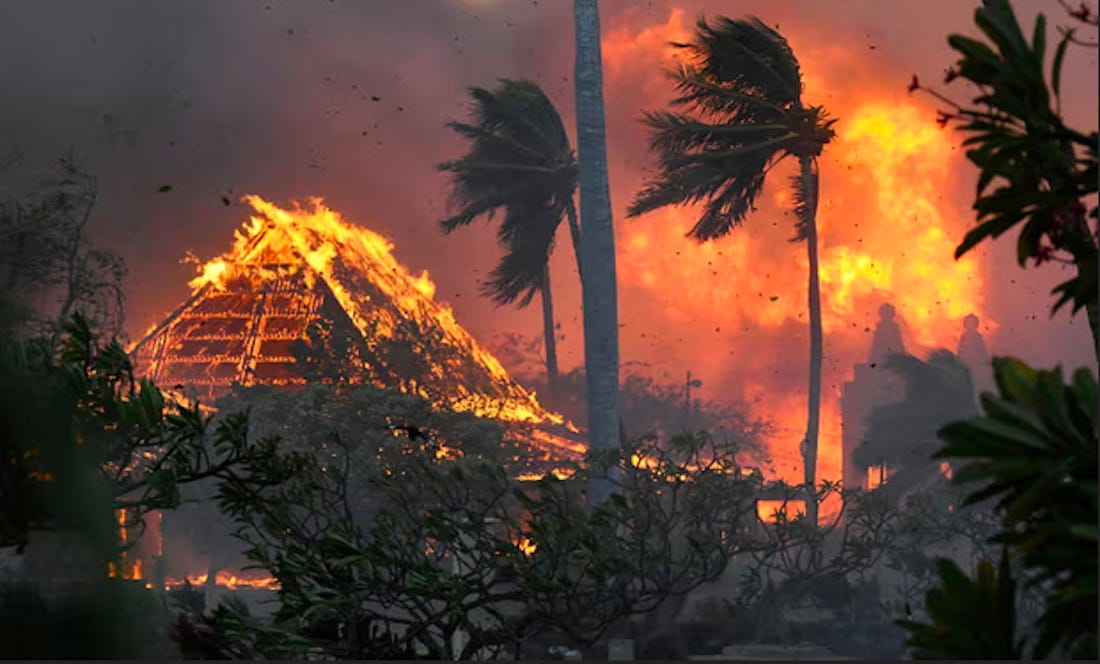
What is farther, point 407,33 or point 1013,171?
point 407,33

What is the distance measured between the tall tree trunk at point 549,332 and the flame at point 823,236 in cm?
176

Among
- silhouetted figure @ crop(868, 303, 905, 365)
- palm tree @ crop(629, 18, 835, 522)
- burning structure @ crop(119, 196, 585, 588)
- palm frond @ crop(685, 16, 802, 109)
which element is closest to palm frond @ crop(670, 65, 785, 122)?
palm tree @ crop(629, 18, 835, 522)

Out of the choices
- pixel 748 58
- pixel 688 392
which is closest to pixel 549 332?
pixel 688 392

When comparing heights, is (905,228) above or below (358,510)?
above

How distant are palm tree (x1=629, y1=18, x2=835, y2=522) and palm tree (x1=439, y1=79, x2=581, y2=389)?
14.2 feet

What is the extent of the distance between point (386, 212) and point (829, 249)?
920 centimetres

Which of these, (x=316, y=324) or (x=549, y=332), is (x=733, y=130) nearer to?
(x=549, y=332)

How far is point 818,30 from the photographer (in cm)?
3066

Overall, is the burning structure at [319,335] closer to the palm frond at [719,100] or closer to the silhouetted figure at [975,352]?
the palm frond at [719,100]

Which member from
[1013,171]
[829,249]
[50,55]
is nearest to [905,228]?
[829,249]

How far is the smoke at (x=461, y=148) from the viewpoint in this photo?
31.0m

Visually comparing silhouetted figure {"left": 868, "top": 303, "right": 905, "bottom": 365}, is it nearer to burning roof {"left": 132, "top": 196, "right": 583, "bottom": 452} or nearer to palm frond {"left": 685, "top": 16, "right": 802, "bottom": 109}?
palm frond {"left": 685, "top": 16, "right": 802, "bottom": 109}

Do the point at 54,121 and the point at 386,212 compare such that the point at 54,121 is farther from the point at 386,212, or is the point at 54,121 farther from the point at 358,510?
the point at 358,510

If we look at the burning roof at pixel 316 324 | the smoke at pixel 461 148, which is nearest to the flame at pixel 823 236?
the smoke at pixel 461 148
